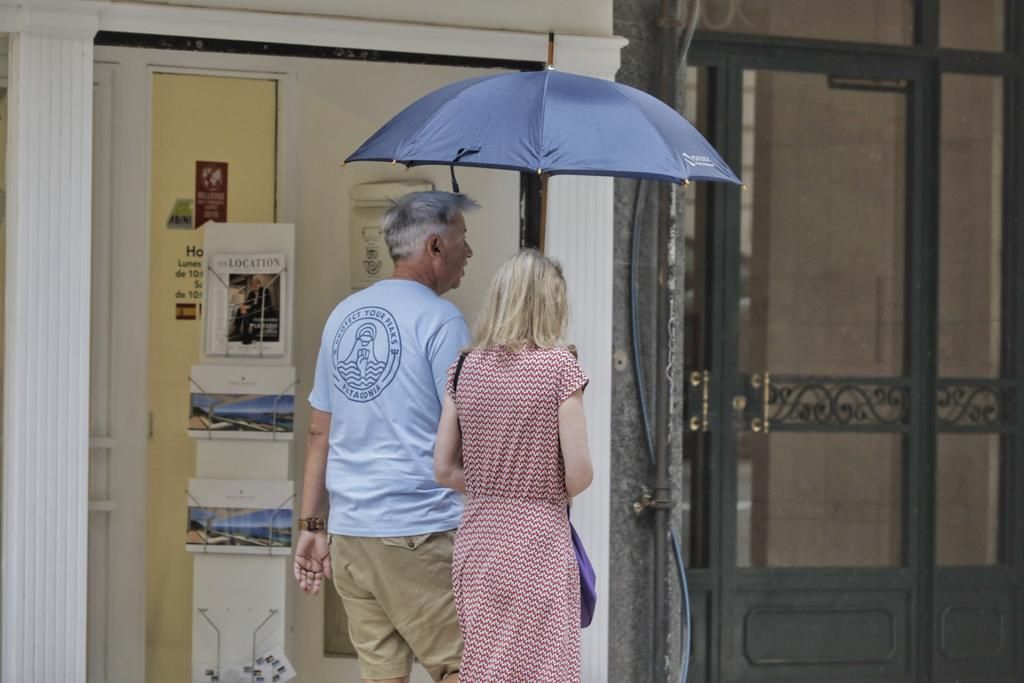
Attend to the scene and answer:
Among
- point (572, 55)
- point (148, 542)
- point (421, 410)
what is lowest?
point (148, 542)

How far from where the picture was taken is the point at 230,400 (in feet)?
18.7

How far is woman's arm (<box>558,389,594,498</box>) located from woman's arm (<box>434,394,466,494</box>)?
32cm

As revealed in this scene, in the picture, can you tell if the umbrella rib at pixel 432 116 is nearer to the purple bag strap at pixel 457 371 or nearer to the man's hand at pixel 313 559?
the purple bag strap at pixel 457 371

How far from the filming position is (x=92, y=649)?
5.64 meters

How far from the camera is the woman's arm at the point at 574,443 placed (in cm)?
392

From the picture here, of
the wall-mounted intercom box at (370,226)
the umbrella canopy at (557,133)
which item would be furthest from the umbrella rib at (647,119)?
the wall-mounted intercom box at (370,226)

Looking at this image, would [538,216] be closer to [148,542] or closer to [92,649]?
[148,542]

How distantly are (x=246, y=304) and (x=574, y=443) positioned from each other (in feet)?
7.07

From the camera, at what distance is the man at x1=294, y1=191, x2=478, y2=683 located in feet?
14.0

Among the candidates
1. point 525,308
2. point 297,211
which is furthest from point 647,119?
point 297,211

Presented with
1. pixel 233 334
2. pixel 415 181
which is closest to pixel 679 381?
pixel 415 181

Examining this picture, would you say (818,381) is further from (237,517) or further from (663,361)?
(237,517)

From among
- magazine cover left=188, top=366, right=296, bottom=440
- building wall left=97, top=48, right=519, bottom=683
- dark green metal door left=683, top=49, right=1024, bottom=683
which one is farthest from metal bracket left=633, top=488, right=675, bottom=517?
magazine cover left=188, top=366, right=296, bottom=440

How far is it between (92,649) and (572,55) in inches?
111
